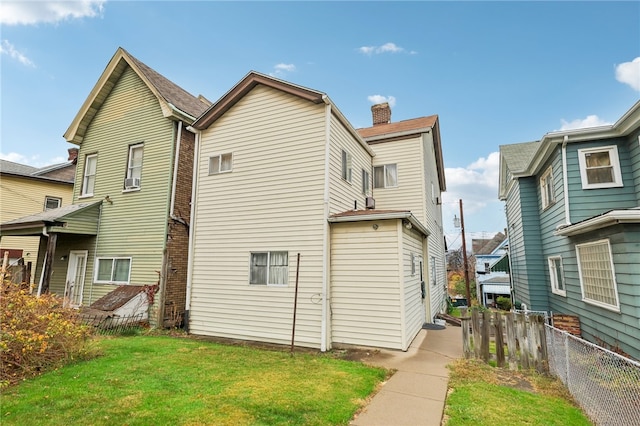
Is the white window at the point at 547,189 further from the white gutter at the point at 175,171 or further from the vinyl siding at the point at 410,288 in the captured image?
the white gutter at the point at 175,171

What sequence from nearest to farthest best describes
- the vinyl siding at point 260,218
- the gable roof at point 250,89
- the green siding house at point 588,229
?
the green siding house at point 588,229 < the vinyl siding at point 260,218 < the gable roof at point 250,89

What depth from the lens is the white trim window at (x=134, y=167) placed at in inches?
470

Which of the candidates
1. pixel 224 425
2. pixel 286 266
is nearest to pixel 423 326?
pixel 286 266

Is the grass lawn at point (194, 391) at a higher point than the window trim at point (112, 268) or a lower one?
lower

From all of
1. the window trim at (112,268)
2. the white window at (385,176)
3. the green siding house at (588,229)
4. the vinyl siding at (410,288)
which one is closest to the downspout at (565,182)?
the green siding house at (588,229)

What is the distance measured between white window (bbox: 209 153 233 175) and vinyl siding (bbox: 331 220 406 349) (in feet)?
14.5

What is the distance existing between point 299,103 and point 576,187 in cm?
864

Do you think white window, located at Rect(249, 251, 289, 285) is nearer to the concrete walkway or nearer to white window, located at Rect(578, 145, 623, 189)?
the concrete walkway

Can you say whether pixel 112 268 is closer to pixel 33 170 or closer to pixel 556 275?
pixel 33 170

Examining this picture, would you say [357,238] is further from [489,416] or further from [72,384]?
[72,384]

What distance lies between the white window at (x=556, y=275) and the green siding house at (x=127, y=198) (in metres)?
13.4

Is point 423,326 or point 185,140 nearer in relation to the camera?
point 423,326

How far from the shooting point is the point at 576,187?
8867mm

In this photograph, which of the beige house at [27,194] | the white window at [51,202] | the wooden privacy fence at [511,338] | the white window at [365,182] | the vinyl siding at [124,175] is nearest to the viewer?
the wooden privacy fence at [511,338]
